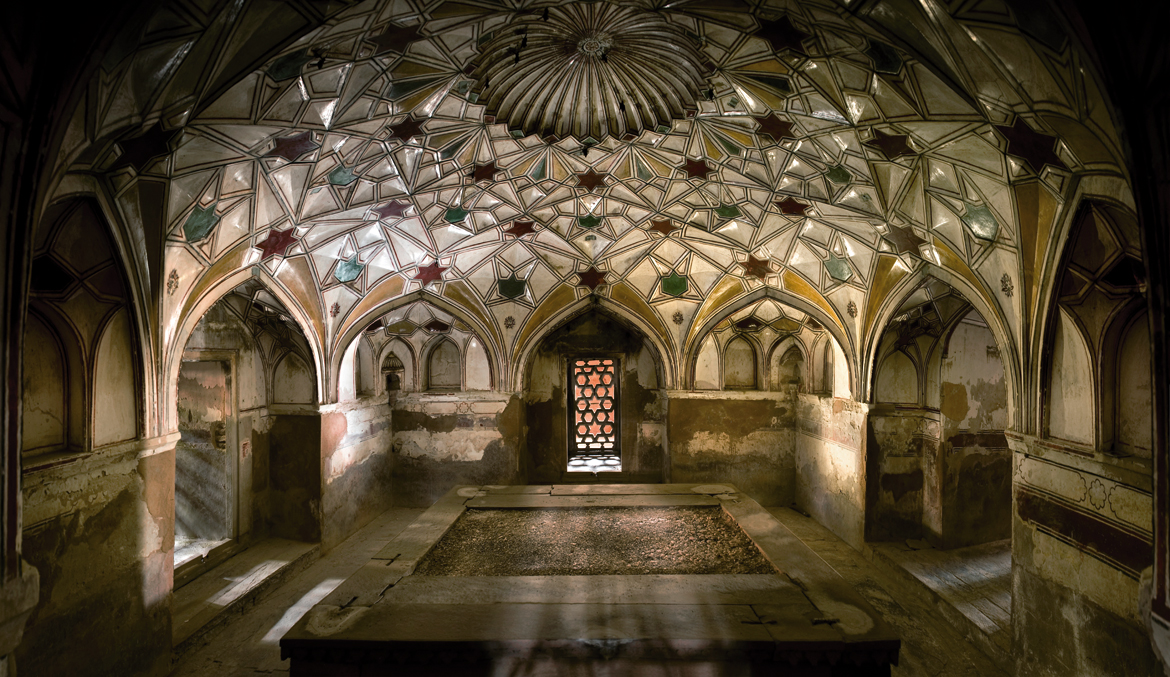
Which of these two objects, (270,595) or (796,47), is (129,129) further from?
(270,595)

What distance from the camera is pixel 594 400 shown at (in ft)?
42.6

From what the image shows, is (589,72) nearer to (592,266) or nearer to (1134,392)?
(592,266)

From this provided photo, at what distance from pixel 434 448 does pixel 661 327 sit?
5.00 metres

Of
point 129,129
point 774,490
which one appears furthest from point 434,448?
point 129,129

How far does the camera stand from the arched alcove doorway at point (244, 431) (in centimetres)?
852

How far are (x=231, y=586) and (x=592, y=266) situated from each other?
6905 millimetres

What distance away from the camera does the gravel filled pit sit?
6039 millimetres

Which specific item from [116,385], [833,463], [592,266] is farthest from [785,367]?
[116,385]

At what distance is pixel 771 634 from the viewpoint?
4.36 metres

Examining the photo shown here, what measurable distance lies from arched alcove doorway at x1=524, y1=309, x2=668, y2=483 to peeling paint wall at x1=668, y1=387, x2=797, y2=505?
1010 mm

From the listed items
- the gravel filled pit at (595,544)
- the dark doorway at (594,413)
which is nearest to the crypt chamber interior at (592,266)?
the dark doorway at (594,413)

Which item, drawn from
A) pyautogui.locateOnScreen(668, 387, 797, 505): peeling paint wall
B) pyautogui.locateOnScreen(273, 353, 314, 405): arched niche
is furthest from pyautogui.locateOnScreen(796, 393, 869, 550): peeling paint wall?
pyautogui.locateOnScreen(273, 353, 314, 405): arched niche

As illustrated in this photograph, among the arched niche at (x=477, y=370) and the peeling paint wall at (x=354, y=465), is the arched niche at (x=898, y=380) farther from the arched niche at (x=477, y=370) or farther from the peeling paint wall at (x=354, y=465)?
the peeling paint wall at (x=354, y=465)

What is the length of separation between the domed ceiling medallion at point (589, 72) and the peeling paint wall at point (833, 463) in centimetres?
580
